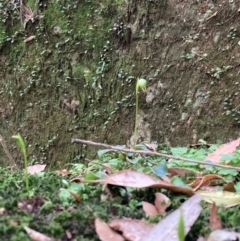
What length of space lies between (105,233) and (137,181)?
238 mm

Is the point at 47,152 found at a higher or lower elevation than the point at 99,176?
lower

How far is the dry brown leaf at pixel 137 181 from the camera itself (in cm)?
96

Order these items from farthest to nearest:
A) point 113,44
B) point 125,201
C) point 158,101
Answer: point 113,44 < point 158,101 < point 125,201

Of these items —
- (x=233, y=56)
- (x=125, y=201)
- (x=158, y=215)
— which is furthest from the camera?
(x=233, y=56)

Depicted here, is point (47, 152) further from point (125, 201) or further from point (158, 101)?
point (125, 201)

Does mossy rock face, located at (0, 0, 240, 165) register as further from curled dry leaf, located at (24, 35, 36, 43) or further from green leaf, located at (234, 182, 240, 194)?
green leaf, located at (234, 182, 240, 194)

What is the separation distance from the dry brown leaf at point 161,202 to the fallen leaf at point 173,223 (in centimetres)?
7

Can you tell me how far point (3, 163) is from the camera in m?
3.74

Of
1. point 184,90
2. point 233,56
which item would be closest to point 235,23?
point 233,56

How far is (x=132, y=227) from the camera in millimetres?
779

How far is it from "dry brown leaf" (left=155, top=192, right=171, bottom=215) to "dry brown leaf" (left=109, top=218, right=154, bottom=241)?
0.11 meters

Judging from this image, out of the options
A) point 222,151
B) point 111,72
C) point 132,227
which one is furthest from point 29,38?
point 132,227

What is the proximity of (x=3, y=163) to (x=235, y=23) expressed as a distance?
2280 mm

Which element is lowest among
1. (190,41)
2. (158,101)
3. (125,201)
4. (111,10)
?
(158,101)
